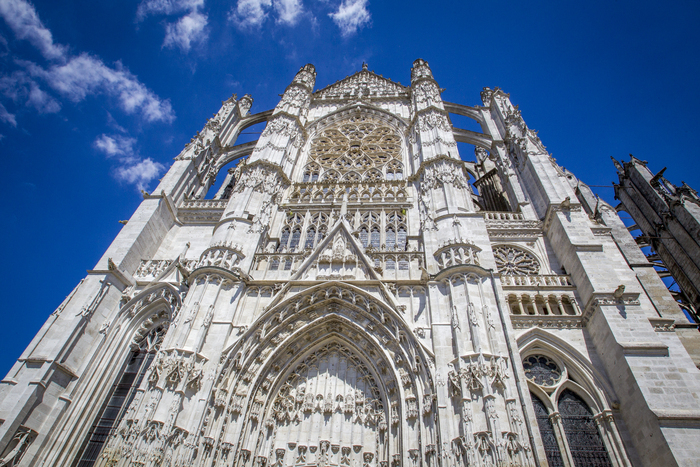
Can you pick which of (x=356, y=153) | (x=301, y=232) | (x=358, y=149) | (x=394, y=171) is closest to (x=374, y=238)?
(x=301, y=232)

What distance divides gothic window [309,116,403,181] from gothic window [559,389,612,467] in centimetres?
1048

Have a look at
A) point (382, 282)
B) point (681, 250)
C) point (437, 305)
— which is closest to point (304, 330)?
point (382, 282)

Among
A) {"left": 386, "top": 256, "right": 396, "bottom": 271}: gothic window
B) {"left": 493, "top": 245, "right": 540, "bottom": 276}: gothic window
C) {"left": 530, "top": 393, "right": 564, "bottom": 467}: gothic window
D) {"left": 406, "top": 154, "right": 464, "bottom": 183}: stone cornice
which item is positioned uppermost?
{"left": 406, "top": 154, "right": 464, "bottom": 183}: stone cornice

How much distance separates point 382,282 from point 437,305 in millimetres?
1614

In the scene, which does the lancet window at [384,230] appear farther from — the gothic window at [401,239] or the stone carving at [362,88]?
the stone carving at [362,88]

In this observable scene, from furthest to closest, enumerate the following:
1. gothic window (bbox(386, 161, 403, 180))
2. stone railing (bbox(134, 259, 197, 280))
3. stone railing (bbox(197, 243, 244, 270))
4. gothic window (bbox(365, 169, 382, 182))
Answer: gothic window (bbox(386, 161, 403, 180)) → gothic window (bbox(365, 169, 382, 182)) → stone railing (bbox(134, 259, 197, 280)) → stone railing (bbox(197, 243, 244, 270))

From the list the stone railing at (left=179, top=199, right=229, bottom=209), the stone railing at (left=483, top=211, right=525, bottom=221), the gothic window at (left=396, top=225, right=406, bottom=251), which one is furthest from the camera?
the stone railing at (left=179, top=199, right=229, bottom=209)

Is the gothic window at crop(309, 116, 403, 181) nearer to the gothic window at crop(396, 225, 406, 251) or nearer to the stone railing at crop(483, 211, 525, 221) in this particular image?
the gothic window at crop(396, 225, 406, 251)

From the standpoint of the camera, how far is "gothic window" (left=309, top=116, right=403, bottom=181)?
59.5ft

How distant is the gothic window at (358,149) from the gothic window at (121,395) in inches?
378

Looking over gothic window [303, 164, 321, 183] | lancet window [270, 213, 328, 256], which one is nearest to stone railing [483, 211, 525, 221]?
lancet window [270, 213, 328, 256]

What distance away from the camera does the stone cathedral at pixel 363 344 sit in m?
8.27

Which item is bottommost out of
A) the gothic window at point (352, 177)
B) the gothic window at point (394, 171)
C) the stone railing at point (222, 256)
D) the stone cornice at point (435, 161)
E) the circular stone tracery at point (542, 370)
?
the circular stone tracery at point (542, 370)

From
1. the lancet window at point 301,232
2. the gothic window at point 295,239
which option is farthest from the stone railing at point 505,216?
the gothic window at point 295,239
